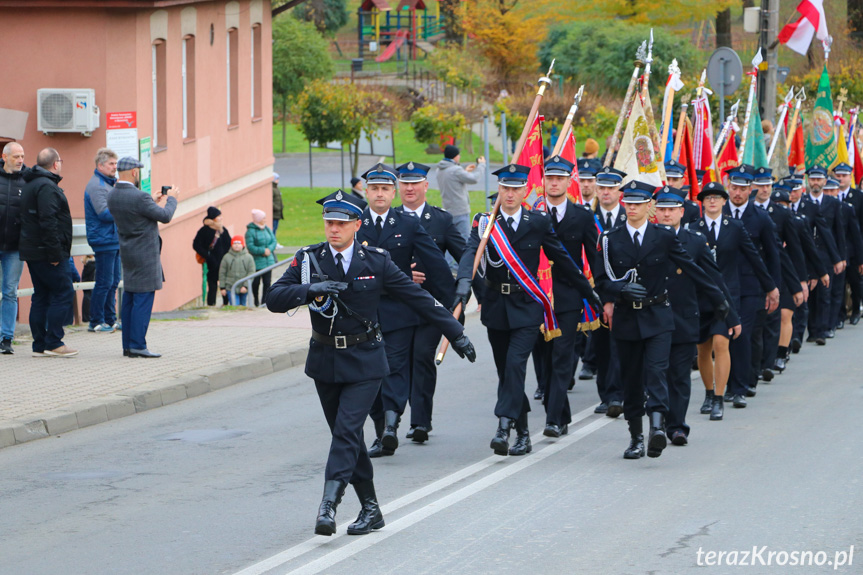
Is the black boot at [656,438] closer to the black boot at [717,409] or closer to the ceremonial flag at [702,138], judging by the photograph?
the black boot at [717,409]

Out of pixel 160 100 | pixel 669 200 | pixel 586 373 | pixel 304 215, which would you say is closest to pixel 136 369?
pixel 586 373

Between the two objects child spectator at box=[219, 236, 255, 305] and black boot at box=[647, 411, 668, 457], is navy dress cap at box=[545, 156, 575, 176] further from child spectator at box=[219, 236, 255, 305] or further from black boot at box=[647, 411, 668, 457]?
Result: child spectator at box=[219, 236, 255, 305]

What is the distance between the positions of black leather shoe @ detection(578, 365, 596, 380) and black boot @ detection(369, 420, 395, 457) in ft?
13.3

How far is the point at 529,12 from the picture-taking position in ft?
178

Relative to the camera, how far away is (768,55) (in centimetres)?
2127

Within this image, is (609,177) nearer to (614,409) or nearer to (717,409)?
(614,409)

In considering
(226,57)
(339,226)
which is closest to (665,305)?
(339,226)

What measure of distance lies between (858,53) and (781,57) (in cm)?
726

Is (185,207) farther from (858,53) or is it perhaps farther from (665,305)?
(858,53)

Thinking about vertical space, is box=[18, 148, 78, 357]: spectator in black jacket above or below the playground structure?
below

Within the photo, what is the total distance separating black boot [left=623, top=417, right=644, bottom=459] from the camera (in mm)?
9367

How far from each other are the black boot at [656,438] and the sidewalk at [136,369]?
14.7 feet

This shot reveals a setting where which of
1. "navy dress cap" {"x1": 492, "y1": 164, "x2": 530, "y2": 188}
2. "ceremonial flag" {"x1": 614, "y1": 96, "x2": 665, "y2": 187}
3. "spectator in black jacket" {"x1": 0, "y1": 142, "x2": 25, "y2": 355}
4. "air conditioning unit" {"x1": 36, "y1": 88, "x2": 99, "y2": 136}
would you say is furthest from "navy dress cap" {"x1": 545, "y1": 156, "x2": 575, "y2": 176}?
"air conditioning unit" {"x1": 36, "y1": 88, "x2": 99, "y2": 136}

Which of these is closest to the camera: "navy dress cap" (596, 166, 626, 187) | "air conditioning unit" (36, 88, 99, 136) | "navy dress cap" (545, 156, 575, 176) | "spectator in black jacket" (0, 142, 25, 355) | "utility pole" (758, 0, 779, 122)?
"navy dress cap" (545, 156, 575, 176)
